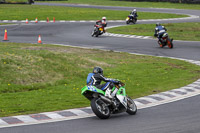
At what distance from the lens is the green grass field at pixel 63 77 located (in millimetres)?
14602

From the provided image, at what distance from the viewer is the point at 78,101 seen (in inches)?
586

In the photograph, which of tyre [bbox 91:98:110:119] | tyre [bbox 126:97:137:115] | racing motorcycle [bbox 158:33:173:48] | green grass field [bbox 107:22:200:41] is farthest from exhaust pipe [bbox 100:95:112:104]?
green grass field [bbox 107:22:200:41]

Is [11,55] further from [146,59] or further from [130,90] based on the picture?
[146,59]

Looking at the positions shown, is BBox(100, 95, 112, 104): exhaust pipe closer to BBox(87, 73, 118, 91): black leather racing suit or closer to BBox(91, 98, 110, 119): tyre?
BBox(91, 98, 110, 119): tyre

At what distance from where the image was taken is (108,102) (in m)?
12.6

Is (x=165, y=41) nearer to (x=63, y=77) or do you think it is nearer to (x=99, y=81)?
(x=63, y=77)

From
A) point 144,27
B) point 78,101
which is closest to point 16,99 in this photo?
point 78,101

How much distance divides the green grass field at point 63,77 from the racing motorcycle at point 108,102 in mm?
1662

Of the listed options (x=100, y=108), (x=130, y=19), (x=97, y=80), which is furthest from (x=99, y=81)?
(x=130, y=19)

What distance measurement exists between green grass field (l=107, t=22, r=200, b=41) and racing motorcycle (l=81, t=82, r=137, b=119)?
25.6m

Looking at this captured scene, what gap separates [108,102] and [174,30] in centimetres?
3216

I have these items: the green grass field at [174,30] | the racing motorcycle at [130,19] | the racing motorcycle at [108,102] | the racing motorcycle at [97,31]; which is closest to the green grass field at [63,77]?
the racing motorcycle at [108,102]

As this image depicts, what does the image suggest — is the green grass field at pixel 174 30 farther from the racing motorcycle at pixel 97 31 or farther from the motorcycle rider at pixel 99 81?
the motorcycle rider at pixel 99 81

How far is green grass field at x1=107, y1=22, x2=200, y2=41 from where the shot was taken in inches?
1554
